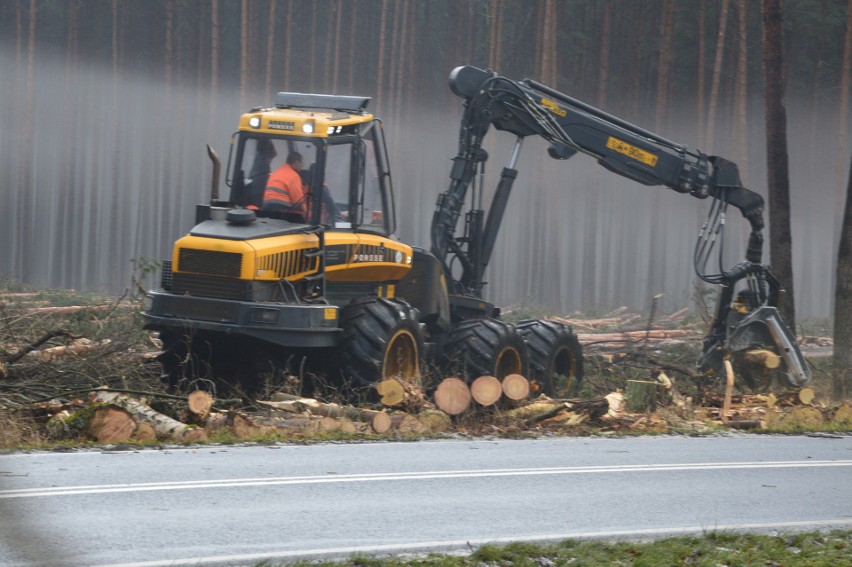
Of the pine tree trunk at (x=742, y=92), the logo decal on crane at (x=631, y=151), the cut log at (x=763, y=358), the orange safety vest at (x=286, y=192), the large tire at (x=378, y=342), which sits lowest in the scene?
the cut log at (x=763, y=358)

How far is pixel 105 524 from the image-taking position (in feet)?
26.2

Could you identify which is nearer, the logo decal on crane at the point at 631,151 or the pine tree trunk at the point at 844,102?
the logo decal on crane at the point at 631,151

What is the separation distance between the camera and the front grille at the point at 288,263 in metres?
13.3

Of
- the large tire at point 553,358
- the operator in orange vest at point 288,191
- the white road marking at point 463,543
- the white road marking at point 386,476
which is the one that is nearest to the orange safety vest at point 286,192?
the operator in orange vest at point 288,191

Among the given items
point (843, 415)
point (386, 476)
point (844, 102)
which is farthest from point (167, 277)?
point (844, 102)

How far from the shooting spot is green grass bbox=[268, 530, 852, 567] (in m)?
7.67

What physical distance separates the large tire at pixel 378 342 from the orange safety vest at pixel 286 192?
4.50 ft

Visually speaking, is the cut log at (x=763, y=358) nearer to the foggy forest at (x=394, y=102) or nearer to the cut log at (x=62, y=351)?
the cut log at (x=62, y=351)

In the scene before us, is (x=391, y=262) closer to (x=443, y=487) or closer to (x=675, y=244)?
(x=443, y=487)

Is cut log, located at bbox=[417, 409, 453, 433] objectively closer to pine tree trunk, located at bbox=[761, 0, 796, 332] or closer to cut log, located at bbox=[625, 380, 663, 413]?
cut log, located at bbox=[625, 380, 663, 413]

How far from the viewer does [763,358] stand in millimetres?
17891

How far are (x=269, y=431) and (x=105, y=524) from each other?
15.3 feet

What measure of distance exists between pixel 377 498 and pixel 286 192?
5.59 meters

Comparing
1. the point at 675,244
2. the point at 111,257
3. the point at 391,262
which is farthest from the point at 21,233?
the point at 391,262
